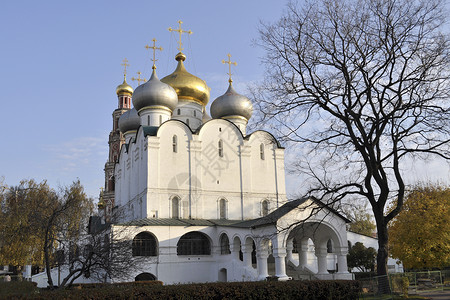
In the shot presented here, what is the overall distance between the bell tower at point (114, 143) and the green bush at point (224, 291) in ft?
112

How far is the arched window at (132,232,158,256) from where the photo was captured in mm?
25438

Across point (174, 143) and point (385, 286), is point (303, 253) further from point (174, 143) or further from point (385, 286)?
point (385, 286)

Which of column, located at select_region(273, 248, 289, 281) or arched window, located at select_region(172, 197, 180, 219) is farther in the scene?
arched window, located at select_region(172, 197, 180, 219)

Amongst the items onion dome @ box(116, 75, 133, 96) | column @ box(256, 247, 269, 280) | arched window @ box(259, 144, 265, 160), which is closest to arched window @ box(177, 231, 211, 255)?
column @ box(256, 247, 269, 280)

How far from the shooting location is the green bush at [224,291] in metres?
10.6

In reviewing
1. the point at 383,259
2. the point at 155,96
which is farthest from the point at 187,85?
the point at 383,259

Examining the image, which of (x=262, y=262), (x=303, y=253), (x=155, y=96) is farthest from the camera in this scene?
(x=155, y=96)

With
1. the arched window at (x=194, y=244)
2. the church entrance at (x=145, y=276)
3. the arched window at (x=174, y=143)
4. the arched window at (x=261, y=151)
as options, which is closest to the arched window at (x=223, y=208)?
the arched window at (x=194, y=244)

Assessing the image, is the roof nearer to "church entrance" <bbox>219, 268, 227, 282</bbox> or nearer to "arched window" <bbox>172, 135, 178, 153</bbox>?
"church entrance" <bbox>219, 268, 227, 282</bbox>

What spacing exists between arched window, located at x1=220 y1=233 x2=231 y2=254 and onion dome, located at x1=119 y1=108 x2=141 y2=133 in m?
14.0

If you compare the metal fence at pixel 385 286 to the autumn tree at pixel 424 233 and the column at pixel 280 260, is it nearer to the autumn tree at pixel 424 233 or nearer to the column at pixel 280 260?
the autumn tree at pixel 424 233

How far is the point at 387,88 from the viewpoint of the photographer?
1425 cm

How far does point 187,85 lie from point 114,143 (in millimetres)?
16760

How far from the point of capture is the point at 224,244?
2719 centimetres
